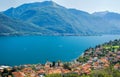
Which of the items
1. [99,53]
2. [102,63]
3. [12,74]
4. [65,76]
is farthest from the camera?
[99,53]

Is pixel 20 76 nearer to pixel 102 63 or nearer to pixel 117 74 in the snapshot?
pixel 117 74

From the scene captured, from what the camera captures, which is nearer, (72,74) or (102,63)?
(72,74)

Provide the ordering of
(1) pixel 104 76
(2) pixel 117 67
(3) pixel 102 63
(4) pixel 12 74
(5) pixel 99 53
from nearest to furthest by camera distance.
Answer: (1) pixel 104 76, (4) pixel 12 74, (2) pixel 117 67, (3) pixel 102 63, (5) pixel 99 53

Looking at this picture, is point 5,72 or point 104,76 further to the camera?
point 5,72

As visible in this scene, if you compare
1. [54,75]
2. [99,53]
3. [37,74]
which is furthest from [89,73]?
[99,53]

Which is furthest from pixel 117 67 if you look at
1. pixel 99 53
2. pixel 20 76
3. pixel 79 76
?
pixel 99 53

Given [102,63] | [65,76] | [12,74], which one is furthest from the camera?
[102,63]

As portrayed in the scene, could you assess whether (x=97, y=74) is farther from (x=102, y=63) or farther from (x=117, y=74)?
(x=102, y=63)

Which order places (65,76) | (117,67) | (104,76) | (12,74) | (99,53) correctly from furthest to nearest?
(99,53), (117,67), (12,74), (65,76), (104,76)

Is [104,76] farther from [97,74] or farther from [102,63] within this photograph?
[102,63]
